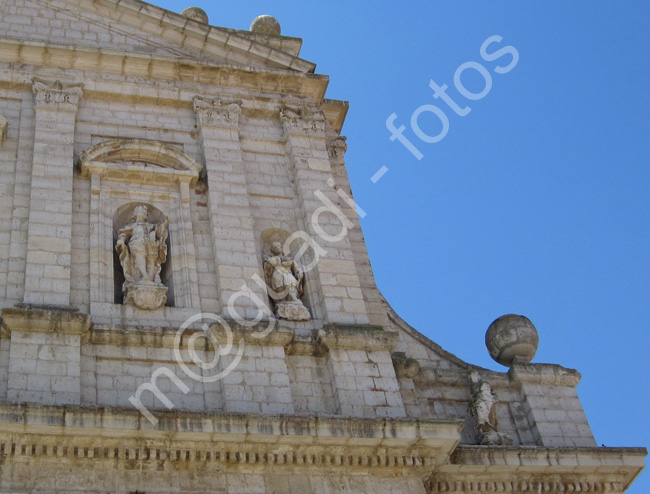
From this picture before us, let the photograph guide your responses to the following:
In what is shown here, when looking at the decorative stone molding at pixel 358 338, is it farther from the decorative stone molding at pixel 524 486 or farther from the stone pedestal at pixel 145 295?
the stone pedestal at pixel 145 295

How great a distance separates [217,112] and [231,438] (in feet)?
21.6

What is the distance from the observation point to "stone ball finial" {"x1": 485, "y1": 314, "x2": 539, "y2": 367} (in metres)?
16.7

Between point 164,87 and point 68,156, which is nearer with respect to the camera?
point 68,156

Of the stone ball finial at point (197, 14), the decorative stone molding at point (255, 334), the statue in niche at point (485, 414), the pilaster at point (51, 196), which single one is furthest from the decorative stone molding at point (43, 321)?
the stone ball finial at point (197, 14)

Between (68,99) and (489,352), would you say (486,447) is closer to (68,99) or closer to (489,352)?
(489,352)

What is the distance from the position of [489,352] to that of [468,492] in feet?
9.64

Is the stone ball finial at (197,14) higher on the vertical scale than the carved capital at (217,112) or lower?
higher

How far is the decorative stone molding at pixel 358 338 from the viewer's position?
15.2 meters

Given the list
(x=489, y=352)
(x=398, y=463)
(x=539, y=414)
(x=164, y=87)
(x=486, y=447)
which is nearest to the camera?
(x=398, y=463)

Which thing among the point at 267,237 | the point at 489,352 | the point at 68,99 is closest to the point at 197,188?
the point at 267,237

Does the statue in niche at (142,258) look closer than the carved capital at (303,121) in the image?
Yes

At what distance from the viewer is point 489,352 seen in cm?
1709

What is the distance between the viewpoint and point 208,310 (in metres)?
15.4

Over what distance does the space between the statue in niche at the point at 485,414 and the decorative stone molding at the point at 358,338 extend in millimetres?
1341
